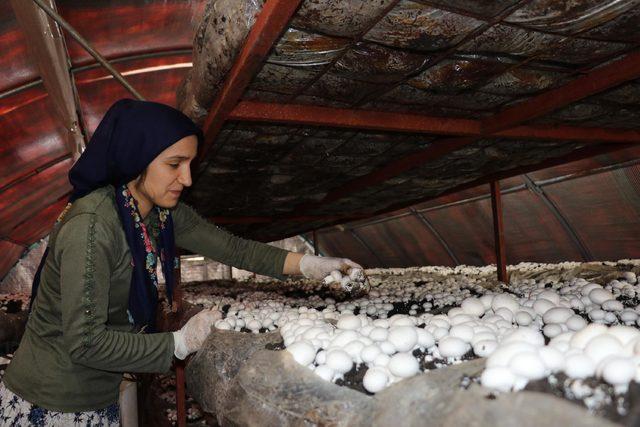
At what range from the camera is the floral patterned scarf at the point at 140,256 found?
6.97 feet

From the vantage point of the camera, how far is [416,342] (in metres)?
1.71

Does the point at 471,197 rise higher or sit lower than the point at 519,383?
higher

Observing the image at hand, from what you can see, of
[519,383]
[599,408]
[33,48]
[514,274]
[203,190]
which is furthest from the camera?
[514,274]

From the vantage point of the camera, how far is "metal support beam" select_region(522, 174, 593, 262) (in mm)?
7484

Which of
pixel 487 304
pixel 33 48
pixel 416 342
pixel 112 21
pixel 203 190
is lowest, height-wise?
pixel 416 342

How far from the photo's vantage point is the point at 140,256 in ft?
7.18

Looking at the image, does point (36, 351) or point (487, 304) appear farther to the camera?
point (487, 304)

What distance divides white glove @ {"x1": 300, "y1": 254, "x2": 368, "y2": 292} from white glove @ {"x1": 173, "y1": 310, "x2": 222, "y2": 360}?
31.4 inches

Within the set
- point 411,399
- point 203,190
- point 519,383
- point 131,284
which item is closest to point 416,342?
point 411,399

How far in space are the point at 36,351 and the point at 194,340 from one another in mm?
726

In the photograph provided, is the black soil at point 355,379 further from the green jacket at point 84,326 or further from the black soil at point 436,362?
the green jacket at point 84,326

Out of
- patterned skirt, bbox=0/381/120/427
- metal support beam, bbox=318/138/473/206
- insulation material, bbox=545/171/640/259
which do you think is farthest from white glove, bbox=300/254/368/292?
insulation material, bbox=545/171/640/259

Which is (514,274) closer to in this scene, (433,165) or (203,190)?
(433,165)

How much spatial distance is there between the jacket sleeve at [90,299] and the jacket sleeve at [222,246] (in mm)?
818
